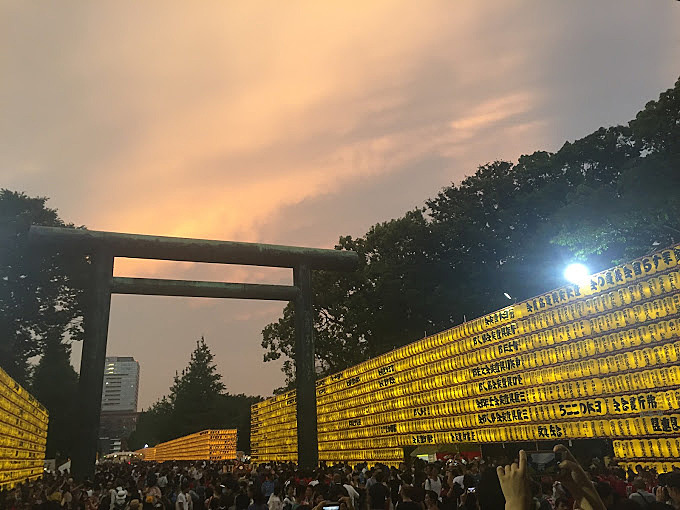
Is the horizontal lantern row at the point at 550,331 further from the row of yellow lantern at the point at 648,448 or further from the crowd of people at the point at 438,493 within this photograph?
the crowd of people at the point at 438,493

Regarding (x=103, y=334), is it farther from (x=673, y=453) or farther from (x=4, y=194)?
(x=4, y=194)

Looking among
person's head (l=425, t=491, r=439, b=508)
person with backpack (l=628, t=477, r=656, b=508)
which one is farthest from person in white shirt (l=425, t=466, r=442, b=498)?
person with backpack (l=628, t=477, r=656, b=508)

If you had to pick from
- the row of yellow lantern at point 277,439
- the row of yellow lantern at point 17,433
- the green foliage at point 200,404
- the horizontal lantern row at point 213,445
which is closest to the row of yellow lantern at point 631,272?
the row of yellow lantern at point 17,433

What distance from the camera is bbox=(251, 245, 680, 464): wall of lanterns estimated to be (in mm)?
10688

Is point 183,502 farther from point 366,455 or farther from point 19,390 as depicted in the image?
point 366,455

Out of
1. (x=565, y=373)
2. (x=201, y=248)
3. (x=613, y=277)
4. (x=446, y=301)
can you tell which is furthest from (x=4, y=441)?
(x=446, y=301)

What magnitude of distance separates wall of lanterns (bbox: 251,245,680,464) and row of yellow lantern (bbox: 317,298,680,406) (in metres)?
0.03

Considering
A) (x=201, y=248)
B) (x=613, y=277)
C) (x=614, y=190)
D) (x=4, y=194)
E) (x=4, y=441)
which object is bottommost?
(x=4, y=441)

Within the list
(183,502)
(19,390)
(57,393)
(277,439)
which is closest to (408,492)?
(183,502)

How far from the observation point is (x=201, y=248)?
19812 millimetres

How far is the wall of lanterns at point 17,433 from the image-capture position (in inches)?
693

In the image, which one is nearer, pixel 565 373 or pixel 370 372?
pixel 565 373

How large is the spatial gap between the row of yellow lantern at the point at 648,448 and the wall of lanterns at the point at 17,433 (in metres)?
16.8

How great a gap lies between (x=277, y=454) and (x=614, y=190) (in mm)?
23934
